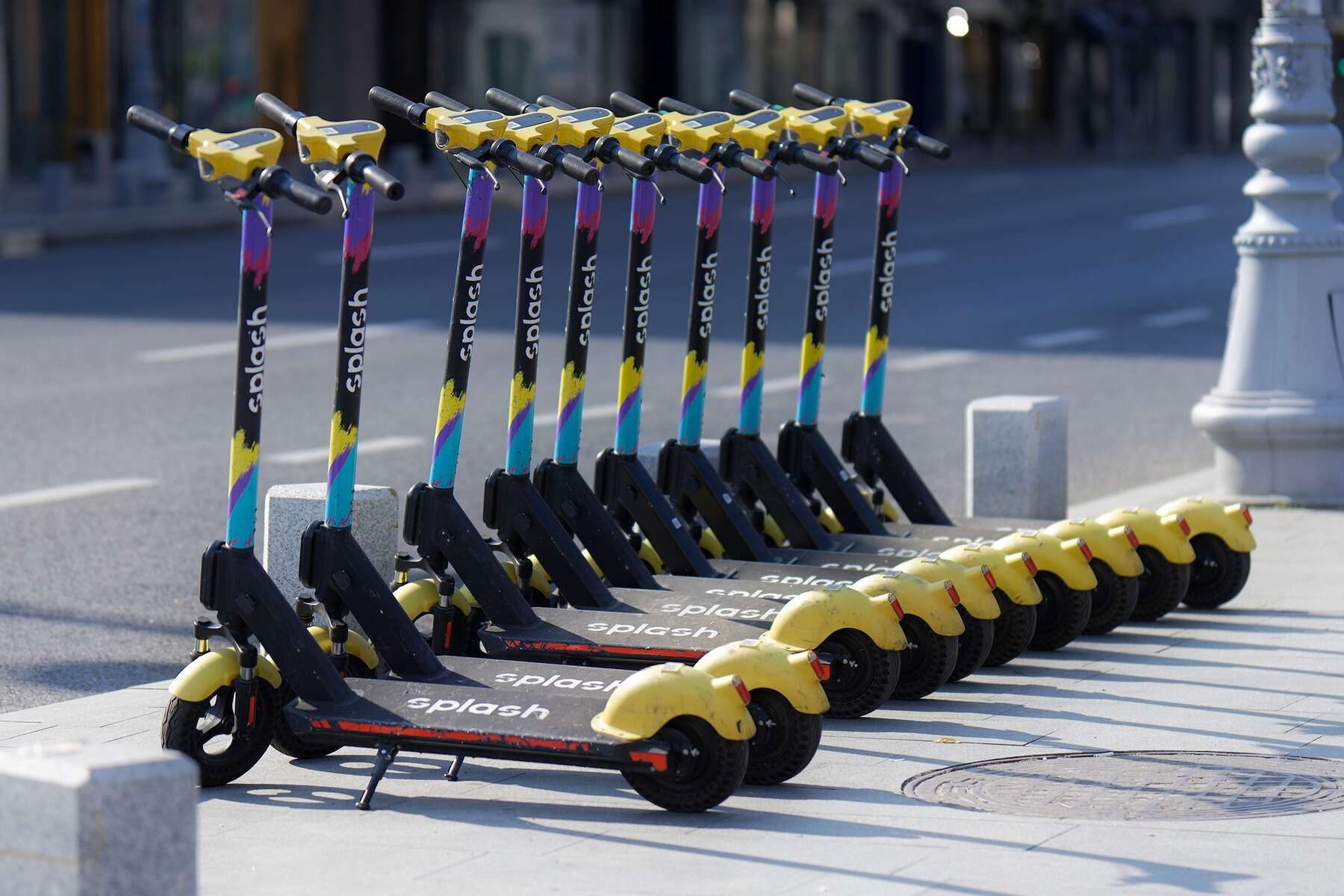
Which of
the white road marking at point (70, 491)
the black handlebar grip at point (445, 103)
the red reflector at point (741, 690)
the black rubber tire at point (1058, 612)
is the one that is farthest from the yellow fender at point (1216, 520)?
the white road marking at point (70, 491)

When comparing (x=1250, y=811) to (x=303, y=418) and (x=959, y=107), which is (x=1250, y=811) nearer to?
(x=303, y=418)

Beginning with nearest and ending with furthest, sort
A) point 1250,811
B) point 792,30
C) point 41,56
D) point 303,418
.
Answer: point 1250,811, point 303,418, point 41,56, point 792,30

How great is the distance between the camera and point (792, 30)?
180ft

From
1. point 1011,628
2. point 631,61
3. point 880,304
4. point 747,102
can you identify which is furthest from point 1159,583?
point 631,61

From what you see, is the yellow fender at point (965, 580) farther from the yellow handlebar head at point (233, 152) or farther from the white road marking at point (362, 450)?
the white road marking at point (362, 450)

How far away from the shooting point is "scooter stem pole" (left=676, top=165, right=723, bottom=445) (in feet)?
25.4

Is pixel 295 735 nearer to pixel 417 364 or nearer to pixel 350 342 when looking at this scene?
pixel 350 342

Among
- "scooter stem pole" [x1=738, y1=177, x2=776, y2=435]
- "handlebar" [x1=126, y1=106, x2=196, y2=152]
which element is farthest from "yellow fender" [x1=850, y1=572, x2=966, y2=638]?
"handlebar" [x1=126, y1=106, x2=196, y2=152]

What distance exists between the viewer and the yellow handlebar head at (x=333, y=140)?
576cm

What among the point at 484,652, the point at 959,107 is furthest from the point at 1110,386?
the point at 959,107

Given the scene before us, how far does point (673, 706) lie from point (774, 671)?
34cm

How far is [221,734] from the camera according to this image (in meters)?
5.96

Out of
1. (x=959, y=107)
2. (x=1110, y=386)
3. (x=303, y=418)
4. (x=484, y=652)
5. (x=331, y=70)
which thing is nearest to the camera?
(x=484, y=652)

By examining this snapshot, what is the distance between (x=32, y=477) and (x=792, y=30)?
44.6 meters
